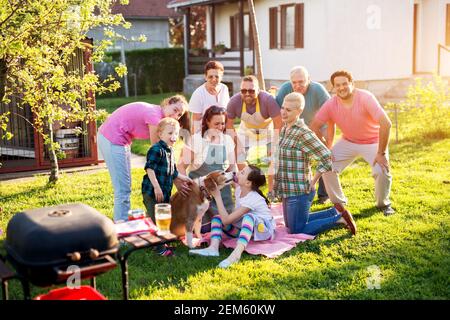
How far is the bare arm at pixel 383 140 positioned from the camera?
6031 mm

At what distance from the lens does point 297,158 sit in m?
5.64

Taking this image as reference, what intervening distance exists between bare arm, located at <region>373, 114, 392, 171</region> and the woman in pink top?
7.05ft

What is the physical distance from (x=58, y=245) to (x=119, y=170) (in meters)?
2.44

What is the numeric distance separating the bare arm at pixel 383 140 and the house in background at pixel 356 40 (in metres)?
10.7

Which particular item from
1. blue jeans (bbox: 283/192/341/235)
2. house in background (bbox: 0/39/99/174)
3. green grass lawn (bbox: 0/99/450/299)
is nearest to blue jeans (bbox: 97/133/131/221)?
green grass lawn (bbox: 0/99/450/299)

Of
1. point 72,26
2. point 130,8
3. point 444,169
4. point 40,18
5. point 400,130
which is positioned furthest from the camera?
point 130,8

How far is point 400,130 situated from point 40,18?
26.3ft

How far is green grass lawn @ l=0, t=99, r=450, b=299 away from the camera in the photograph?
4332 mm

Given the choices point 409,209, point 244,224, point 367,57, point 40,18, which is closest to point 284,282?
point 244,224

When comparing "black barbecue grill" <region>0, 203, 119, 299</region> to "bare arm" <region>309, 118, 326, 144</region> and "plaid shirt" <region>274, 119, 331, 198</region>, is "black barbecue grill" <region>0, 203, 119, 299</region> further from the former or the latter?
"bare arm" <region>309, 118, 326, 144</region>

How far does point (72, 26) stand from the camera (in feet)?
22.6

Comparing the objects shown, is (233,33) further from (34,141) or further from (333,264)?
(333,264)

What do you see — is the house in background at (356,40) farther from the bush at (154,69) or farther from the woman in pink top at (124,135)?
the woman in pink top at (124,135)
